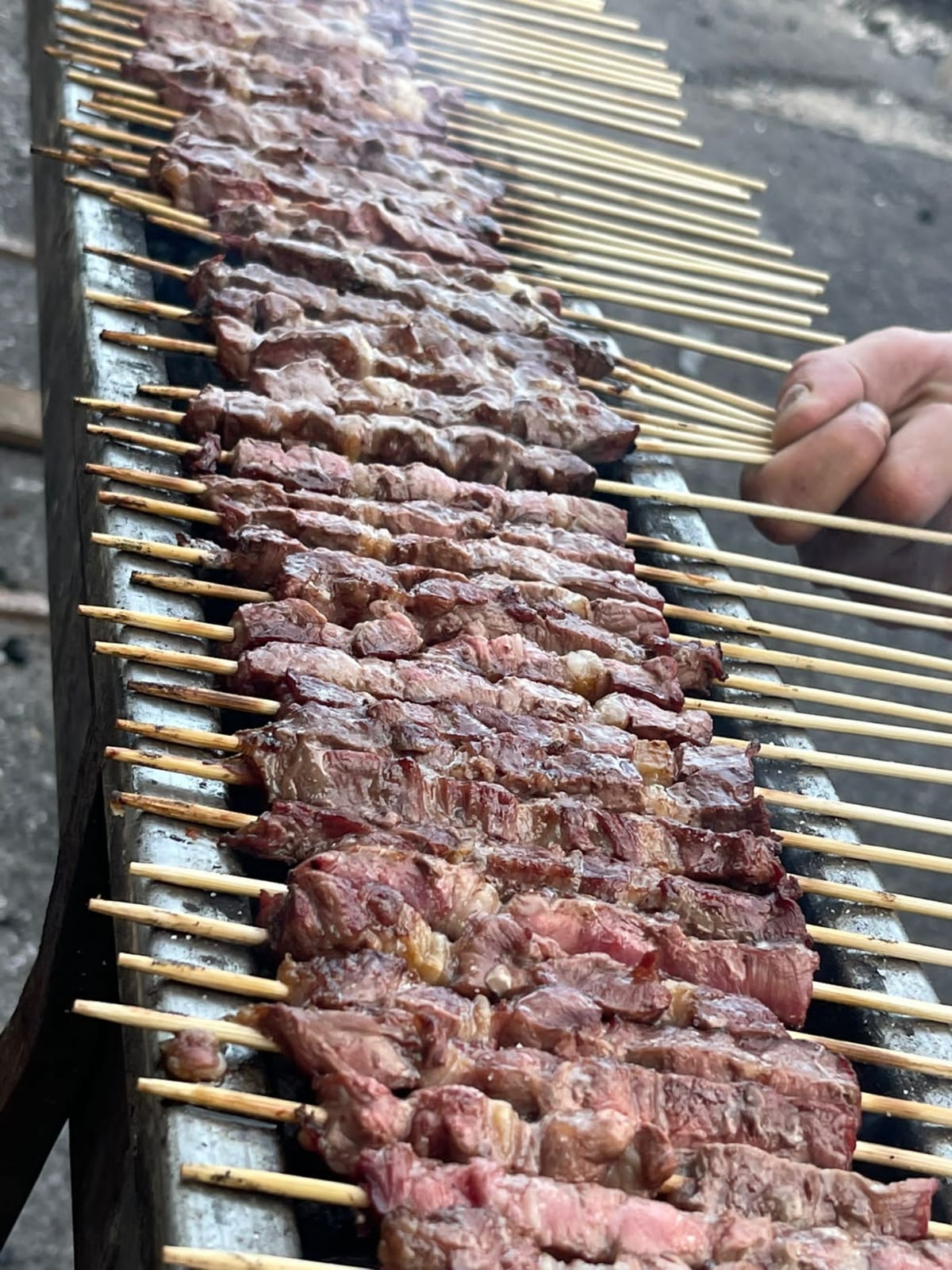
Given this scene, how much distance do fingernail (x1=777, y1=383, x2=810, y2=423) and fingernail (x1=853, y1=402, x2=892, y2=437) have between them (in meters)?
0.17

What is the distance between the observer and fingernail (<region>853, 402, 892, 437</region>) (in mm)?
4109

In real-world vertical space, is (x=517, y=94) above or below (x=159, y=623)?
above

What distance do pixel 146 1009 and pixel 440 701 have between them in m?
1.02

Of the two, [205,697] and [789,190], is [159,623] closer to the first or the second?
[205,697]

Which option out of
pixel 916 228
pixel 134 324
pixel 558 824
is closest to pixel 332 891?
pixel 558 824

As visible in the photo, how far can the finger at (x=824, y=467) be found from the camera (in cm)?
406

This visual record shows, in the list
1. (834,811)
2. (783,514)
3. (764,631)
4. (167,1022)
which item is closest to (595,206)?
(783,514)

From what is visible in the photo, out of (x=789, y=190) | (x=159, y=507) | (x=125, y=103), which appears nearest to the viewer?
(x=159, y=507)

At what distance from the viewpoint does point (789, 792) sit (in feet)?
10.1

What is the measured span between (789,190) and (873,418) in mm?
6807

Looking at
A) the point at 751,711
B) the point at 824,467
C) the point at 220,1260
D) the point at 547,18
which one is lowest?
the point at 220,1260

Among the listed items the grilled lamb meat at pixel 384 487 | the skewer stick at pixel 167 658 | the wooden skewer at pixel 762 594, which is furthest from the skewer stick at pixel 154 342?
the wooden skewer at pixel 762 594

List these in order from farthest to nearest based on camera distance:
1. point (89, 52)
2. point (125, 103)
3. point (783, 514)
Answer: point (89, 52) < point (125, 103) < point (783, 514)

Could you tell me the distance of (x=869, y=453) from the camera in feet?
13.4
